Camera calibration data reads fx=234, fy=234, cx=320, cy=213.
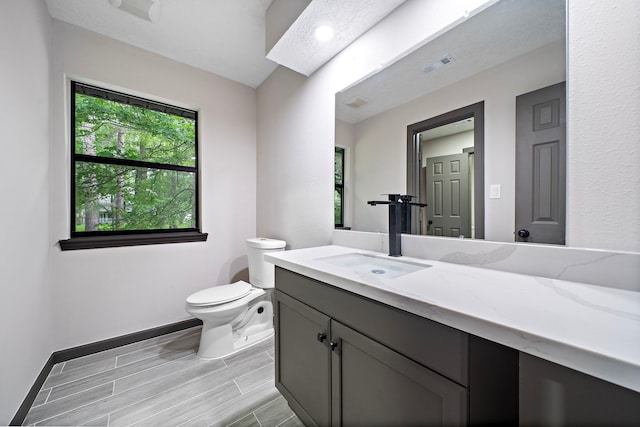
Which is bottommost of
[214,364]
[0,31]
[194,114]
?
[214,364]

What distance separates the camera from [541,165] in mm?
835

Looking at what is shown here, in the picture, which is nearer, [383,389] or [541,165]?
[383,389]

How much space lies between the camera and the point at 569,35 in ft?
2.52

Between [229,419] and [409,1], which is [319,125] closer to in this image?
[409,1]

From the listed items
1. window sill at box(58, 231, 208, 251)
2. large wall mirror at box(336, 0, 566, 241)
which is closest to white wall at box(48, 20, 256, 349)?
window sill at box(58, 231, 208, 251)

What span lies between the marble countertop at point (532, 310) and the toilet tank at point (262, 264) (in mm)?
1223

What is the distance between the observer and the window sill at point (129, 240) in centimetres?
178

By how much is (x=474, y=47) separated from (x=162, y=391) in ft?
8.15

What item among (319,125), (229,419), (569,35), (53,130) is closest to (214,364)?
(229,419)

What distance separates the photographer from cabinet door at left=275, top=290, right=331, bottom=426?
96cm

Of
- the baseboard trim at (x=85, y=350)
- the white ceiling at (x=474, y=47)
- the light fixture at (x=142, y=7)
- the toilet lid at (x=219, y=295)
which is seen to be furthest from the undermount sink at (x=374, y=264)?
the light fixture at (x=142, y=7)

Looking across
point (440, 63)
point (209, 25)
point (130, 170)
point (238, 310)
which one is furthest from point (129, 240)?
point (440, 63)

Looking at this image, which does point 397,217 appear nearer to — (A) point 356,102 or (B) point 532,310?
(B) point 532,310

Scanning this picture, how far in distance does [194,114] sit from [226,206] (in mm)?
988
